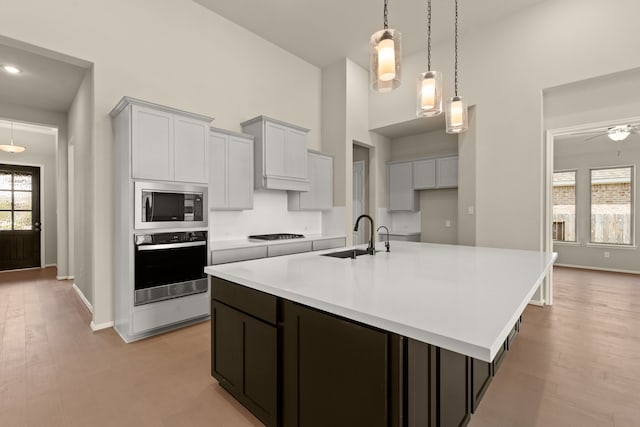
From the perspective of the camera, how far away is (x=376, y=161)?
19.8ft

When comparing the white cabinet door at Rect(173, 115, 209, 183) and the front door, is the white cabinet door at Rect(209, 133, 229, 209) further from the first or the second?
the front door

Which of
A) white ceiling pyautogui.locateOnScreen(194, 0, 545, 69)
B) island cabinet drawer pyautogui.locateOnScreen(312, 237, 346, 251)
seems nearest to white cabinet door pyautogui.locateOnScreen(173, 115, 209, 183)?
white ceiling pyautogui.locateOnScreen(194, 0, 545, 69)

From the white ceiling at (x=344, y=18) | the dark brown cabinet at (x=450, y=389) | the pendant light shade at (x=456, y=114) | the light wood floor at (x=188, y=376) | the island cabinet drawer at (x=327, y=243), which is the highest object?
the white ceiling at (x=344, y=18)

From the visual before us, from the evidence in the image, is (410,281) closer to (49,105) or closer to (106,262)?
(106,262)

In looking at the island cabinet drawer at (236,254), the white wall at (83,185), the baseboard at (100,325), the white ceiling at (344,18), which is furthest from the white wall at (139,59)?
the island cabinet drawer at (236,254)

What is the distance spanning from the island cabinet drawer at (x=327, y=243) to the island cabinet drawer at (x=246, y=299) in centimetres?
280

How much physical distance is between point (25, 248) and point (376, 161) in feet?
24.3

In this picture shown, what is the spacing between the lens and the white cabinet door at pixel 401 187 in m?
5.95

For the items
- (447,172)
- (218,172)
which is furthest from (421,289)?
(447,172)

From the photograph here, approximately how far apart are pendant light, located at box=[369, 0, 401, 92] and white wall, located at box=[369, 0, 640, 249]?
295 cm

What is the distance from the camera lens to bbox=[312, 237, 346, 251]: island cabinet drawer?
4.74 meters

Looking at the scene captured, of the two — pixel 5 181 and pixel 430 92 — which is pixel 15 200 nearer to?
pixel 5 181

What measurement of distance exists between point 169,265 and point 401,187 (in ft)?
14.6

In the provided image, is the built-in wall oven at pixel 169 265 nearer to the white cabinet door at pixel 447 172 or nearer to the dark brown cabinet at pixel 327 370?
the dark brown cabinet at pixel 327 370
